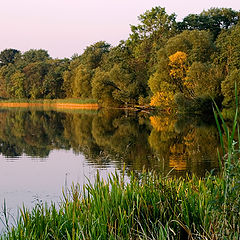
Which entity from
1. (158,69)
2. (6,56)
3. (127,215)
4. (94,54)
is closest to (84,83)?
(94,54)

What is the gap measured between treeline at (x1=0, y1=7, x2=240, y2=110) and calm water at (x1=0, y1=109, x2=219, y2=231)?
38.3ft

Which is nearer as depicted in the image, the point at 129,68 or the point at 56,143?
the point at 56,143

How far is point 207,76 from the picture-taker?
1614 inches

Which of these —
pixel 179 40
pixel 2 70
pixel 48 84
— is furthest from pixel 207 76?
pixel 2 70

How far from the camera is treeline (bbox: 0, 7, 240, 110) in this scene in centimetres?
4150

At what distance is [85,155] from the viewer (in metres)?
19.6

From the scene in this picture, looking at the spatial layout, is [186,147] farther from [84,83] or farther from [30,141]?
[84,83]

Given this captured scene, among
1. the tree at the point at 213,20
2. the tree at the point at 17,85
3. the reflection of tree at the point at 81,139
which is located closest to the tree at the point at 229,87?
the reflection of tree at the point at 81,139

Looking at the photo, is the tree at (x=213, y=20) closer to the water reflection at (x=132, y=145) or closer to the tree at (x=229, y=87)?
the tree at (x=229, y=87)

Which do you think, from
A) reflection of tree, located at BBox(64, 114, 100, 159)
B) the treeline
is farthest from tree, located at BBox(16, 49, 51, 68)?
reflection of tree, located at BBox(64, 114, 100, 159)

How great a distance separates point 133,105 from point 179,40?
16213 mm

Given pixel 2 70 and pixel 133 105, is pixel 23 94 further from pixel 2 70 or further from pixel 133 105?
pixel 133 105

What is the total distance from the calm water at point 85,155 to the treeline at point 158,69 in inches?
459

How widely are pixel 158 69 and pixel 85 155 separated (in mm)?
29779
